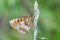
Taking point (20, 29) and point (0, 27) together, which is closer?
point (20, 29)

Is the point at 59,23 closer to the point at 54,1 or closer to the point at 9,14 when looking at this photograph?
the point at 54,1

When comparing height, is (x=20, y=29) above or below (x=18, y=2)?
below

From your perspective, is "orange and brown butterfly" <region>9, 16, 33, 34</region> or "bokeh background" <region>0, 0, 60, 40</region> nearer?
"orange and brown butterfly" <region>9, 16, 33, 34</region>

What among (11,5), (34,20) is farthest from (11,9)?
(34,20)

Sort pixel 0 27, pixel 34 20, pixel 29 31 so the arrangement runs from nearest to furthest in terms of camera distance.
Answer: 1. pixel 34 20
2. pixel 29 31
3. pixel 0 27

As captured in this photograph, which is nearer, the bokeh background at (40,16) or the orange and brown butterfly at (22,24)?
the orange and brown butterfly at (22,24)

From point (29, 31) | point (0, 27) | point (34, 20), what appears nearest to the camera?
point (34, 20)

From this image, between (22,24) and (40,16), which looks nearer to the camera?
(22,24)
